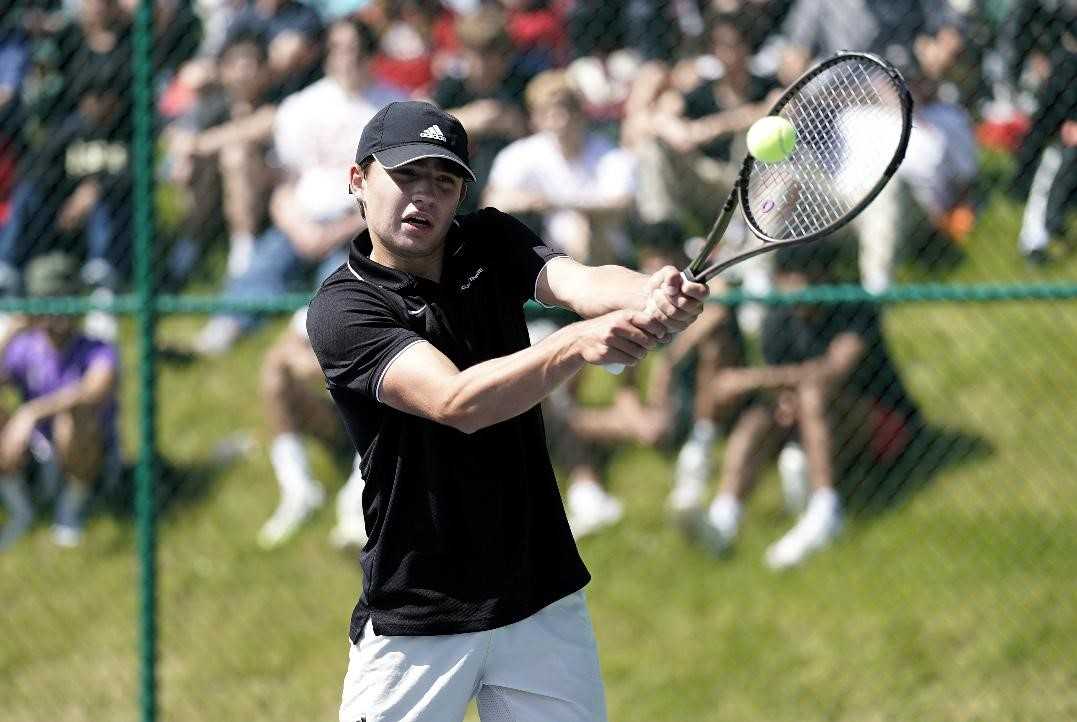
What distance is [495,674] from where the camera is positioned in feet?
11.2

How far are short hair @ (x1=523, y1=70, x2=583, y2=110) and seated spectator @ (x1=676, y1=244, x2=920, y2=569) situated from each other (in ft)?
3.71

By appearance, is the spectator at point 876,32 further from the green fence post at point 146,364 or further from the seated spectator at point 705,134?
the green fence post at point 146,364

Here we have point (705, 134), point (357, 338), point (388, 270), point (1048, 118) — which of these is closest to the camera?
point (357, 338)

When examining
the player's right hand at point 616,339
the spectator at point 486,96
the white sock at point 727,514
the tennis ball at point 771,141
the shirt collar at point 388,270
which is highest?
the tennis ball at point 771,141

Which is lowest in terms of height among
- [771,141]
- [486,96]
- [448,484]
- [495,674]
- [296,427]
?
[296,427]

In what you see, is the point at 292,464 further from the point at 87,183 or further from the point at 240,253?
the point at 87,183

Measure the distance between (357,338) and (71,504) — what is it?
11.7 feet

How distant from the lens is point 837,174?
3502 mm

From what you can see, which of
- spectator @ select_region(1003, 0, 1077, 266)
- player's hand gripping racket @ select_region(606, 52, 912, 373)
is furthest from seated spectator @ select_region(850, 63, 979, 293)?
player's hand gripping racket @ select_region(606, 52, 912, 373)

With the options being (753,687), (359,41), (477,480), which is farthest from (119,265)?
(477,480)

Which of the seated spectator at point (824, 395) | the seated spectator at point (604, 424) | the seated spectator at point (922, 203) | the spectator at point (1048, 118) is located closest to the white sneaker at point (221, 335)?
the seated spectator at point (604, 424)

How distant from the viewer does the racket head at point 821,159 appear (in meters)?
3.42

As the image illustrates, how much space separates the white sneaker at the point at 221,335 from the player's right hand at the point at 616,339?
4.23m

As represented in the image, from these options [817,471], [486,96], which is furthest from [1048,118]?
[486,96]
